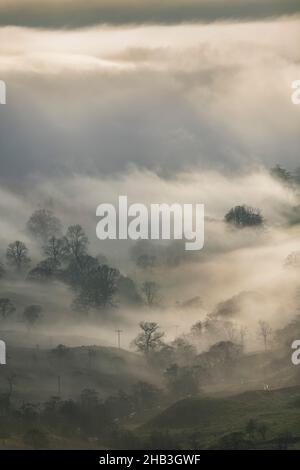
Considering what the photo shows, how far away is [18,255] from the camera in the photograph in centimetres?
18950

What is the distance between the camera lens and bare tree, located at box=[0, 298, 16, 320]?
178500 mm

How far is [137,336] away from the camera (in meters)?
181

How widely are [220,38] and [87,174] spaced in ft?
126

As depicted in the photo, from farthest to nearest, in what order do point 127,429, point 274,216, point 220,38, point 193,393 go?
point 274,216 → point 220,38 → point 193,393 → point 127,429

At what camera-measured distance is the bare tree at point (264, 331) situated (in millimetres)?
175562

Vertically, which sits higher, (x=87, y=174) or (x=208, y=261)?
(x=87, y=174)

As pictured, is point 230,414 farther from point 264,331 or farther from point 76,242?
point 76,242

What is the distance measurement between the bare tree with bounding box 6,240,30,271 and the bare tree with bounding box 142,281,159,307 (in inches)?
940

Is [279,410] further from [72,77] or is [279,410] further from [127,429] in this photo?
[72,77]

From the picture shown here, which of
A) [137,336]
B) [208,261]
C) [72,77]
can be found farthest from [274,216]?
[72,77]

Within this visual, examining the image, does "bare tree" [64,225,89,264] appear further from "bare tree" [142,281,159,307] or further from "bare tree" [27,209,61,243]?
"bare tree" [142,281,159,307]

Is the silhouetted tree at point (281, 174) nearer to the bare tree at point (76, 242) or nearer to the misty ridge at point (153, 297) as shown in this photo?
the misty ridge at point (153, 297)

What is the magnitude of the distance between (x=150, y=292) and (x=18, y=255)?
89.5 ft

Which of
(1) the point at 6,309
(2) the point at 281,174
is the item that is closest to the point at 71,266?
(1) the point at 6,309
